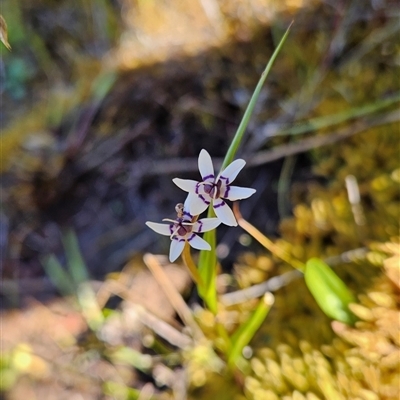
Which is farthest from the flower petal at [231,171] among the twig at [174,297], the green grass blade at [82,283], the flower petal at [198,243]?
the green grass blade at [82,283]

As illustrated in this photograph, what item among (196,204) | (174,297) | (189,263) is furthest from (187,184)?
(174,297)

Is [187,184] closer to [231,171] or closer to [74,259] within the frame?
[231,171]

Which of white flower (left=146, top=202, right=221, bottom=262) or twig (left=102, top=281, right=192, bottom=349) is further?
twig (left=102, top=281, right=192, bottom=349)

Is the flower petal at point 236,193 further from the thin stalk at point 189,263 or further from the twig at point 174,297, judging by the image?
the twig at point 174,297

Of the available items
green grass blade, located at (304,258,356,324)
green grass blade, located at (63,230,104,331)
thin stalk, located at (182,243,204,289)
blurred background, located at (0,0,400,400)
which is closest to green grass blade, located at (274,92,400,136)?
blurred background, located at (0,0,400,400)

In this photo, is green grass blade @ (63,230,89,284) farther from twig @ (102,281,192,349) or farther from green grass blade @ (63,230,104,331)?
twig @ (102,281,192,349)

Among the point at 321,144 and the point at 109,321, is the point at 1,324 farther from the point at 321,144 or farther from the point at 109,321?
the point at 321,144

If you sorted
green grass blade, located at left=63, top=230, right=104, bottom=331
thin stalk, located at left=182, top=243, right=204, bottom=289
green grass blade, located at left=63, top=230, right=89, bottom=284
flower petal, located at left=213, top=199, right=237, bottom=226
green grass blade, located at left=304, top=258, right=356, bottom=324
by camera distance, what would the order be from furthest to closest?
green grass blade, located at left=63, top=230, right=89, bottom=284
green grass blade, located at left=63, top=230, right=104, bottom=331
green grass blade, located at left=304, top=258, right=356, bottom=324
thin stalk, located at left=182, top=243, right=204, bottom=289
flower petal, located at left=213, top=199, right=237, bottom=226
